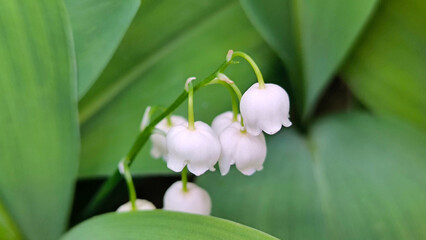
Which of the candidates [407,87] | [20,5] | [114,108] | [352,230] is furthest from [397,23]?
[20,5]

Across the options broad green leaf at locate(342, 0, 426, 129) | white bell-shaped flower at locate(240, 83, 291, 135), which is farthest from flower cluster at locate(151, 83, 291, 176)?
broad green leaf at locate(342, 0, 426, 129)

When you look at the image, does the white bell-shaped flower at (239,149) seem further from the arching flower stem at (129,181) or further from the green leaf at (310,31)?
the green leaf at (310,31)

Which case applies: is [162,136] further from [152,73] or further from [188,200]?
[152,73]

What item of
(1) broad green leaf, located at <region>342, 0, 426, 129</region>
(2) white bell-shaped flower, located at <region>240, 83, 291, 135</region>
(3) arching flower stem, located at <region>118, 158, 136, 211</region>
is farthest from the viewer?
(1) broad green leaf, located at <region>342, 0, 426, 129</region>

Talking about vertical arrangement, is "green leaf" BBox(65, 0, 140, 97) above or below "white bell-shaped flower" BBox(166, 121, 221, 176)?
above

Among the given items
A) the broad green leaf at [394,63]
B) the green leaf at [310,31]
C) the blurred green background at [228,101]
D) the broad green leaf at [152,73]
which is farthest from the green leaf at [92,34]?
Answer: the broad green leaf at [394,63]

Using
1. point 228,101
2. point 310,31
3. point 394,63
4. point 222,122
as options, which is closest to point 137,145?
point 222,122

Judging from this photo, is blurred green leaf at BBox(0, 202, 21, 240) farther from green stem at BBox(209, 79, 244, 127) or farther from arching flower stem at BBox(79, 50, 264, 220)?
green stem at BBox(209, 79, 244, 127)

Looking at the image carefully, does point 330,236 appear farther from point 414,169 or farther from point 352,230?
point 414,169
